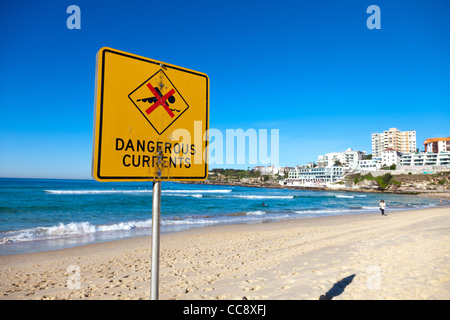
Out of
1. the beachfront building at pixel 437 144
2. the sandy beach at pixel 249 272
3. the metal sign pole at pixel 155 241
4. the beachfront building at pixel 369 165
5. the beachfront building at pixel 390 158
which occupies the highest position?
the beachfront building at pixel 437 144

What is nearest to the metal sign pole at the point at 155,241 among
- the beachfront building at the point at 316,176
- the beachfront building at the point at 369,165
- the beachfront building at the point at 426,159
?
the beachfront building at the point at 316,176

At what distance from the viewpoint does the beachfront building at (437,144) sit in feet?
332

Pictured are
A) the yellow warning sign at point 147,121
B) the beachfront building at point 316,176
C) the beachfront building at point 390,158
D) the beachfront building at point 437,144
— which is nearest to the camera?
the yellow warning sign at point 147,121

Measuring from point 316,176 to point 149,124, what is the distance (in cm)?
12213

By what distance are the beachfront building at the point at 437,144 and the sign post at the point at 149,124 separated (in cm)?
13161

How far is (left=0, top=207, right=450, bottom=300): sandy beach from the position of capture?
4395 mm

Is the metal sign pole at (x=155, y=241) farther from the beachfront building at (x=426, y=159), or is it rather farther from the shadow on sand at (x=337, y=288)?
the beachfront building at (x=426, y=159)

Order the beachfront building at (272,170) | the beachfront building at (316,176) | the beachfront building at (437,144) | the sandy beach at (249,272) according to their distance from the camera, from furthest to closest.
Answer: the beachfront building at (272,170) → the beachfront building at (316,176) → the beachfront building at (437,144) → the sandy beach at (249,272)

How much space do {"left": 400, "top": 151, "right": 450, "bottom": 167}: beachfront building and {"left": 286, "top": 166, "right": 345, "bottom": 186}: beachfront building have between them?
22.6 meters

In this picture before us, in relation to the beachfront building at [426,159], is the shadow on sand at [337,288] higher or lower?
lower

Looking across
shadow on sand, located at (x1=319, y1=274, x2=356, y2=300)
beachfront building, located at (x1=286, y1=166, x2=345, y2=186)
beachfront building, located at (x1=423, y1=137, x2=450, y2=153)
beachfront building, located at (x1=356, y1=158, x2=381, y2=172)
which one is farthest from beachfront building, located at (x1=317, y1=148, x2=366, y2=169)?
shadow on sand, located at (x1=319, y1=274, x2=356, y2=300)

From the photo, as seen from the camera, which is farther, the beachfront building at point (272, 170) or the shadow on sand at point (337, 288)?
the beachfront building at point (272, 170)

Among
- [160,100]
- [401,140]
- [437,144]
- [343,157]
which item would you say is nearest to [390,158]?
[437,144]
